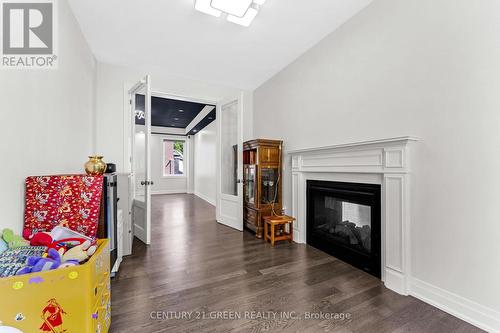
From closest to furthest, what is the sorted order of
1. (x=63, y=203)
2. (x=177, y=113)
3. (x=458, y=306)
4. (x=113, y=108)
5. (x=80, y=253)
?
(x=80, y=253) → (x=63, y=203) → (x=458, y=306) → (x=113, y=108) → (x=177, y=113)

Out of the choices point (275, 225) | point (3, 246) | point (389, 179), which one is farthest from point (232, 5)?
point (275, 225)

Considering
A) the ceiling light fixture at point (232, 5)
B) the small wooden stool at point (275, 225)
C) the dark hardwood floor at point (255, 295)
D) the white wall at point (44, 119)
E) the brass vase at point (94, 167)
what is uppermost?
the ceiling light fixture at point (232, 5)

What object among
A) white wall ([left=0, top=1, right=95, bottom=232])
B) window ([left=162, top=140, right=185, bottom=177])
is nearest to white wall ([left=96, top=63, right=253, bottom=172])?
white wall ([left=0, top=1, right=95, bottom=232])

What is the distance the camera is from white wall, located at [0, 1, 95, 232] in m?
1.29

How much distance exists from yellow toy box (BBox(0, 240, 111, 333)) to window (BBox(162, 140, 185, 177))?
887 centimetres

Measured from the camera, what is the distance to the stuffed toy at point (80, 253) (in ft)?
3.65

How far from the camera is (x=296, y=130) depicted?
335cm

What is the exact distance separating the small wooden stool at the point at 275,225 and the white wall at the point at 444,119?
1.46m

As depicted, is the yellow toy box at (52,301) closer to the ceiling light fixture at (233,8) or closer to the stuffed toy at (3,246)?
the stuffed toy at (3,246)

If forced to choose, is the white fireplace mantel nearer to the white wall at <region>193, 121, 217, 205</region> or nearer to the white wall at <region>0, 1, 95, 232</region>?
the white wall at <region>0, 1, 95, 232</region>

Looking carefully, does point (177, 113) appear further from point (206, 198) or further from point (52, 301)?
point (52, 301)

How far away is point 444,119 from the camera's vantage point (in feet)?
5.70

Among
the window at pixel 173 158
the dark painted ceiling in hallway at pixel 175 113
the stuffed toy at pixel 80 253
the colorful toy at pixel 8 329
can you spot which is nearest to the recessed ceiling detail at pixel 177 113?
the dark painted ceiling in hallway at pixel 175 113

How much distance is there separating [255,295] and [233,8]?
8.78 ft
